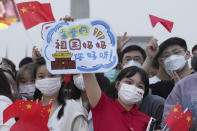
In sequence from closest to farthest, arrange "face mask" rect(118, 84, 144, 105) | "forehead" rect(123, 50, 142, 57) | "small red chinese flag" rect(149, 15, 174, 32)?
"face mask" rect(118, 84, 144, 105), "small red chinese flag" rect(149, 15, 174, 32), "forehead" rect(123, 50, 142, 57)

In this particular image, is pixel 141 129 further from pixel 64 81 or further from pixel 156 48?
pixel 156 48

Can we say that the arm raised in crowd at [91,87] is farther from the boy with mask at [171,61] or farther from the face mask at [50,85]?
the boy with mask at [171,61]

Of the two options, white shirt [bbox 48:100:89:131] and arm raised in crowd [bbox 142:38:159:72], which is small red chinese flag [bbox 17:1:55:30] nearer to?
arm raised in crowd [bbox 142:38:159:72]

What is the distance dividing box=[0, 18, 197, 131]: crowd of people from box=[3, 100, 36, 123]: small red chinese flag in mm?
107

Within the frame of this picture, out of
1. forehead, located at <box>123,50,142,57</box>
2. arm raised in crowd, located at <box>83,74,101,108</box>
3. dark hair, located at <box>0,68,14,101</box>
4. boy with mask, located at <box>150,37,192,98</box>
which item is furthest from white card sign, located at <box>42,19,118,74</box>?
forehead, located at <box>123,50,142,57</box>

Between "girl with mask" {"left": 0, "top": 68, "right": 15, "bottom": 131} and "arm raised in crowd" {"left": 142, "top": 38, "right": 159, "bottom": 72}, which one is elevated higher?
"arm raised in crowd" {"left": 142, "top": 38, "right": 159, "bottom": 72}

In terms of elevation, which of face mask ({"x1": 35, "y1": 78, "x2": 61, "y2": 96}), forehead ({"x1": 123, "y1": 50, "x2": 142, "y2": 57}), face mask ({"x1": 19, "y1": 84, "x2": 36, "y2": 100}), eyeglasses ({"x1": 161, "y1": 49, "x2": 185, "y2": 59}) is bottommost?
face mask ({"x1": 19, "y1": 84, "x2": 36, "y2": 100})

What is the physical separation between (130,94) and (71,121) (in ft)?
1.98

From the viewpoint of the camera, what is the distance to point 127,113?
275 centimetres

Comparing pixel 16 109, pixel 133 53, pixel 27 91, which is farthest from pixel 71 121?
pixel 133 53

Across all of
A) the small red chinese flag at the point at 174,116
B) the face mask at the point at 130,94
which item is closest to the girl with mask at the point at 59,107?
the face mask at the point at 130,94

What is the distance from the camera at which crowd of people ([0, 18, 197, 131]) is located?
2.51 metres

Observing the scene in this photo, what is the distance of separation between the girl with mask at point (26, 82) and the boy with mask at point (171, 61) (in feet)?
5.12

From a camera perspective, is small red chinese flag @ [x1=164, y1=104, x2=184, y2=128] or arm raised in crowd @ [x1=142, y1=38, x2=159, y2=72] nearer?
small red chinese flag @ [x1=164, y1=104, x2=184, y2=128]
